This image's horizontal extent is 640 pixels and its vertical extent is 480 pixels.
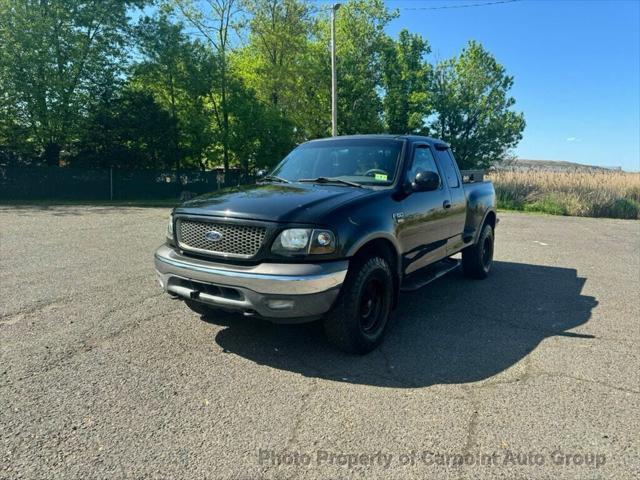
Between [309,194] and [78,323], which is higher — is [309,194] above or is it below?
above

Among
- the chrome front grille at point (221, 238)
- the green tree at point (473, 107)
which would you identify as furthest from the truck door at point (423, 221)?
the green tree at point (473, 107)

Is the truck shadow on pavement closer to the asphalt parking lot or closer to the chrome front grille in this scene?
the asphalt parking lot

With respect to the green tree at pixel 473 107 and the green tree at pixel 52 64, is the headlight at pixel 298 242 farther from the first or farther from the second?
the green tree at pixel 473 107

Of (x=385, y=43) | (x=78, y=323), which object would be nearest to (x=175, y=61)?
(x=385, y=43)

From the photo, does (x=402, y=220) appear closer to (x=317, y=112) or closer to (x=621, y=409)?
(x=621, y=409)

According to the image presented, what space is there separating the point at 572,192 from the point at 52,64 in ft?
85.0

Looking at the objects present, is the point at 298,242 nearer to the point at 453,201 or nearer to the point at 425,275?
the point at 425,275

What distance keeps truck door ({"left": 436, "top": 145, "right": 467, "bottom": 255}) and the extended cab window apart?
197 millimetres

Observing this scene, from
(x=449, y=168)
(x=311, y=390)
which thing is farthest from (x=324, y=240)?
(x=449, y=168)

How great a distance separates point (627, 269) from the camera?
7.75m

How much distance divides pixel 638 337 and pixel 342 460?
3.59 meters

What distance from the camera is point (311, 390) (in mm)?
3238

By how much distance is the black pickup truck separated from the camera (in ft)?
11.0

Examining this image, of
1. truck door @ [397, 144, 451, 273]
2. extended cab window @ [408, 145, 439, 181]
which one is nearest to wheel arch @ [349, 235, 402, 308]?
truck door @ [397, 144, 451, 273]
